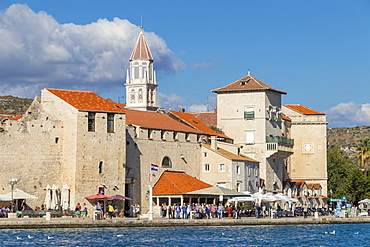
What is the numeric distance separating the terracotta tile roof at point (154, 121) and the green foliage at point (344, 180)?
84.7 feet

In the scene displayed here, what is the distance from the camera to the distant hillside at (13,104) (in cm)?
14476

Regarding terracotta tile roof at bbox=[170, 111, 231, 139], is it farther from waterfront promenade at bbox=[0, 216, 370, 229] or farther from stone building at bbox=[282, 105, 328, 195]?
waterfront promenade at bbox=[0, 216, 370, 229]

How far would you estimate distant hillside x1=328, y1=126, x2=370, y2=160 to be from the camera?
161125 millimetres

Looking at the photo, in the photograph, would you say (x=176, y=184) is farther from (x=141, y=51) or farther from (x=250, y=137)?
(x=141, y=51)

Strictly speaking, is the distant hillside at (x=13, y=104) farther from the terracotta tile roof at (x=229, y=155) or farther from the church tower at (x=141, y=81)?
the terracotta tile roof at (x=229, y=155)

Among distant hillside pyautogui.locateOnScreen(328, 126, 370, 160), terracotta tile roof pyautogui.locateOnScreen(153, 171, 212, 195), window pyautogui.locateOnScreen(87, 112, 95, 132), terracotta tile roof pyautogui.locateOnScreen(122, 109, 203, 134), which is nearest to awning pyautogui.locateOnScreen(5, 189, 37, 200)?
window pyautogui.locateOnScreen(87, 112, 95, 132)

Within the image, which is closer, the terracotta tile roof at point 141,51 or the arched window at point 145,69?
the terracotta tile roof at point 141,51

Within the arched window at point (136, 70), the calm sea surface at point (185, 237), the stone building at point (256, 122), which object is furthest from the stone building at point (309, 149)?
the calm sea surface at point (185, 237)

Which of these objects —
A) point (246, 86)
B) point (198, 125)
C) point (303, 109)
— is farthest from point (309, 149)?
point (198, 125)

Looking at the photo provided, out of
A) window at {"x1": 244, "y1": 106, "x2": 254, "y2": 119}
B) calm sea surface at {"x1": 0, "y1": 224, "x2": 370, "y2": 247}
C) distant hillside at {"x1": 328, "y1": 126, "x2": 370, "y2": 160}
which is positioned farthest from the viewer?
distant hillside at {"x1": 328, "y1": 126, "x2": 370, "y2": 160}

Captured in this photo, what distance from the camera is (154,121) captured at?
261 ft

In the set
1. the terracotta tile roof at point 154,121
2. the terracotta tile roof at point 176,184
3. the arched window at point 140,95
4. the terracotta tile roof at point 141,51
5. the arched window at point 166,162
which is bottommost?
the terracotta tile roof at point 176,184

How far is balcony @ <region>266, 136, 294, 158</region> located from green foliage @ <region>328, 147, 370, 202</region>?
11.8m

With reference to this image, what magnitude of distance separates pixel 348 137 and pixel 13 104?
6789 centimetres
